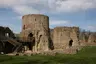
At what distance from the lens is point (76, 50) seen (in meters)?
44.8

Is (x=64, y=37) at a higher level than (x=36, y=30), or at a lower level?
lower

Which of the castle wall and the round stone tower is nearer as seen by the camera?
the round stone tower

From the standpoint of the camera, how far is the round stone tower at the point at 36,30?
5722cm

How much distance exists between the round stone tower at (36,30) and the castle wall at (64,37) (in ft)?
11.1

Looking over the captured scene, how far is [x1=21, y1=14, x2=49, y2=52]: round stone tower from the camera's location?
57219 mm

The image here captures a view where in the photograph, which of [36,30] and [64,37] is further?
[64,37]

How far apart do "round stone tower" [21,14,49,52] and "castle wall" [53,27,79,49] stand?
11.1 ft

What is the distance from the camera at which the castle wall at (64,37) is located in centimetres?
6019

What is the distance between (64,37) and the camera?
60.2m

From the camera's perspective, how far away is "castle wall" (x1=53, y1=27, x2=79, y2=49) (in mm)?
60188

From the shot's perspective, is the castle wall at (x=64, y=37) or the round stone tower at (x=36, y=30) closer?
the round stone tower at (x=36, y=30)

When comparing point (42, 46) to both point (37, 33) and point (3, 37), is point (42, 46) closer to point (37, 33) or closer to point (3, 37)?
point (37, 33)

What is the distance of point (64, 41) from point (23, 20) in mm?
9705

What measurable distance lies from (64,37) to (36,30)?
21.4 ft
